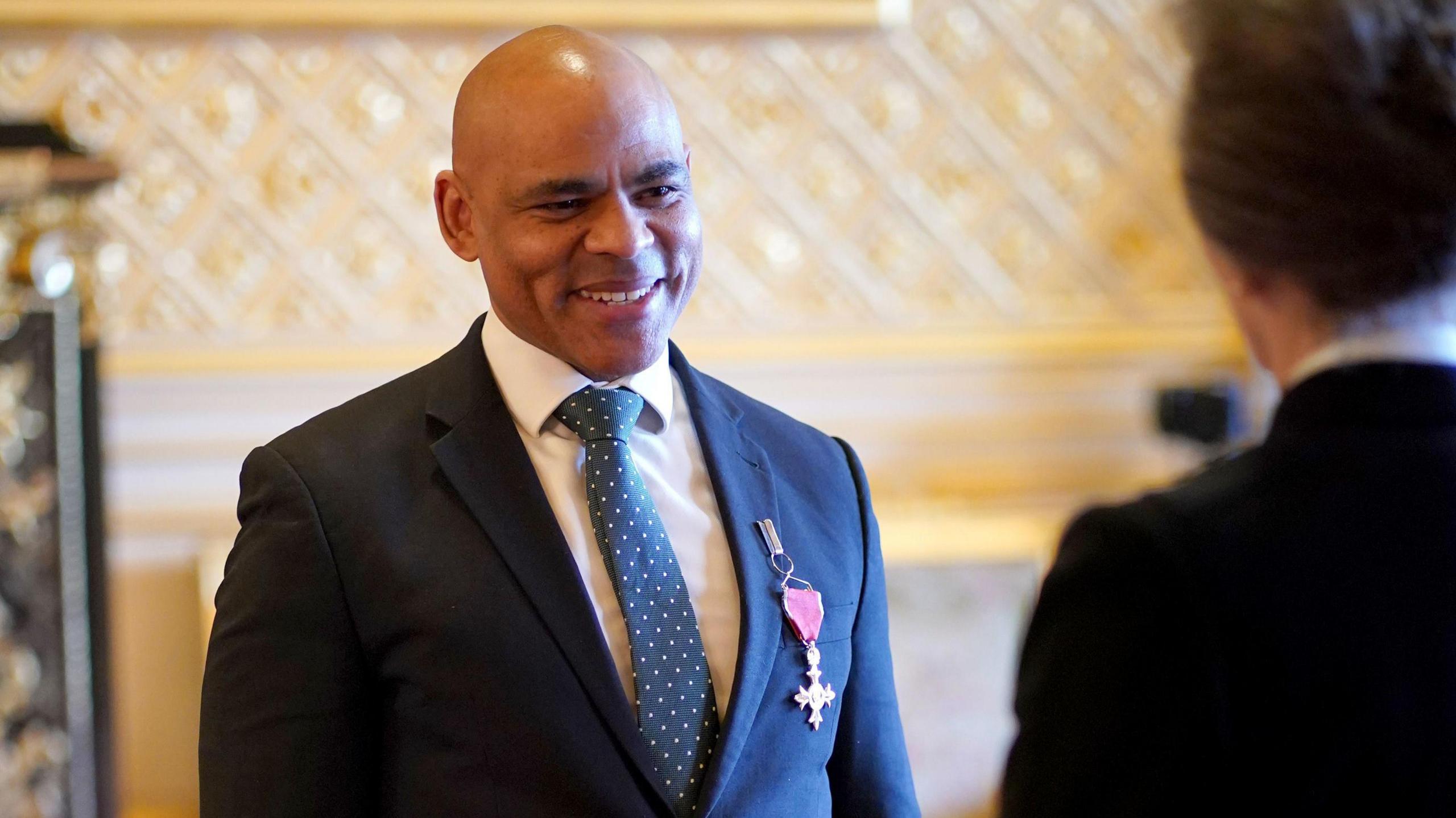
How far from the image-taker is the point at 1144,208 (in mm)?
3627

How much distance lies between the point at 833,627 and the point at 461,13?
2.17 m

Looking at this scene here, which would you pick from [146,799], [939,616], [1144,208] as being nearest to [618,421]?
[939,616]

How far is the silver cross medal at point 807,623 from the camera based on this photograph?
4.48ft

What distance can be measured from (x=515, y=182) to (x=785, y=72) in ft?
7.03

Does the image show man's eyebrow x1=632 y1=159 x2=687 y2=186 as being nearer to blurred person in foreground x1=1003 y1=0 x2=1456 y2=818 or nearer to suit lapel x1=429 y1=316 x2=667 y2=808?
suit lapel x1=429 y1=316 x2=667 y2=808

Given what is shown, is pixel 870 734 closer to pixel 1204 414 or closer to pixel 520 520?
pixel 520 520

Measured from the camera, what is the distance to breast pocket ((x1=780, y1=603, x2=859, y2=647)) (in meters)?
1.37

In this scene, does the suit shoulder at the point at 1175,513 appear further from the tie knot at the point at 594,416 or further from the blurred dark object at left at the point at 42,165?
the blurred dark object at left at the point at 42,165

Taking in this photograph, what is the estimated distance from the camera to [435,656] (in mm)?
1250

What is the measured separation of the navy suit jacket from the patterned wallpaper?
184 centimetres

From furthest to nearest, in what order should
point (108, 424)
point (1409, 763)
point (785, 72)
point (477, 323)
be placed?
point (785, 72), point (108, 424), point (477, 323), point (1409, 763)

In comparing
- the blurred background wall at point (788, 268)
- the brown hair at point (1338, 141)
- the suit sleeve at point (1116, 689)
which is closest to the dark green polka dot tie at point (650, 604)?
the suit sleeve at point (1116, 689)

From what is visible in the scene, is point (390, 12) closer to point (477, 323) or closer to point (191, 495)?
point (191, 495)

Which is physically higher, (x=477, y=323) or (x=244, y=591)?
(x=477, y=323)
